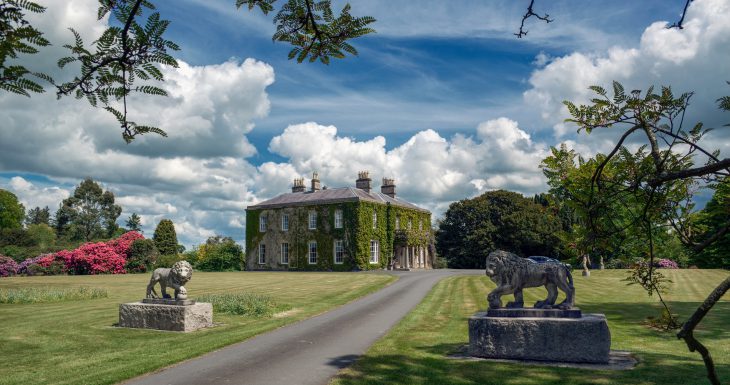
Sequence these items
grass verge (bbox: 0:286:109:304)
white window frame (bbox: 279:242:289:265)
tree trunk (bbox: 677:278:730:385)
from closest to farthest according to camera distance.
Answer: tree trunk (bbox: 677:278:730:385) < grass verge (bbox: 0:286:109:304) < white window frame (bbox: 279:242:289:265)

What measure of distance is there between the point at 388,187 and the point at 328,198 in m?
7.42

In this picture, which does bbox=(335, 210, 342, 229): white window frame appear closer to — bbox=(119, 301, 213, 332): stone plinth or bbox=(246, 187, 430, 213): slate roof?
bbox=(246, 187, 430, 213): slate roof

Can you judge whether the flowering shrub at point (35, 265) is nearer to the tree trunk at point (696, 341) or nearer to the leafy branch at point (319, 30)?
the leafy branch at point (319, 30)

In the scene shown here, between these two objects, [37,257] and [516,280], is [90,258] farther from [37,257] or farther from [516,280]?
[516,280]

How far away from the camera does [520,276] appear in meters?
10.4

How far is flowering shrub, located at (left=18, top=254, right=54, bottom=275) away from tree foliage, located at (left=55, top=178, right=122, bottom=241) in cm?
2363

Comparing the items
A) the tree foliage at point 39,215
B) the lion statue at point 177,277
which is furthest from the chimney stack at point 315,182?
the tree foliage at point 39,215

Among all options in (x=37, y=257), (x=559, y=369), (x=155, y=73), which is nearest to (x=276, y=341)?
(x=559, y=369)

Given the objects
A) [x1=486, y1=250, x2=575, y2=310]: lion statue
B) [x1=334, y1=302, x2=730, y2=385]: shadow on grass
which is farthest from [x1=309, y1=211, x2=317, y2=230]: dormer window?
[x1=486, y1=250, x2=575, y2=310]: lion statue

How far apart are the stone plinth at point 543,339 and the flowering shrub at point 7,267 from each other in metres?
45.0

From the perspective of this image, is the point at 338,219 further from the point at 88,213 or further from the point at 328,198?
the point at 88,213

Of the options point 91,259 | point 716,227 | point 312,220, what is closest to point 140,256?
point 91,259

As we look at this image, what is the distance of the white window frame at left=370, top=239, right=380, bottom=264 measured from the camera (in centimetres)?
4538

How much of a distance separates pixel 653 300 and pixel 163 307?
20.2 meters
